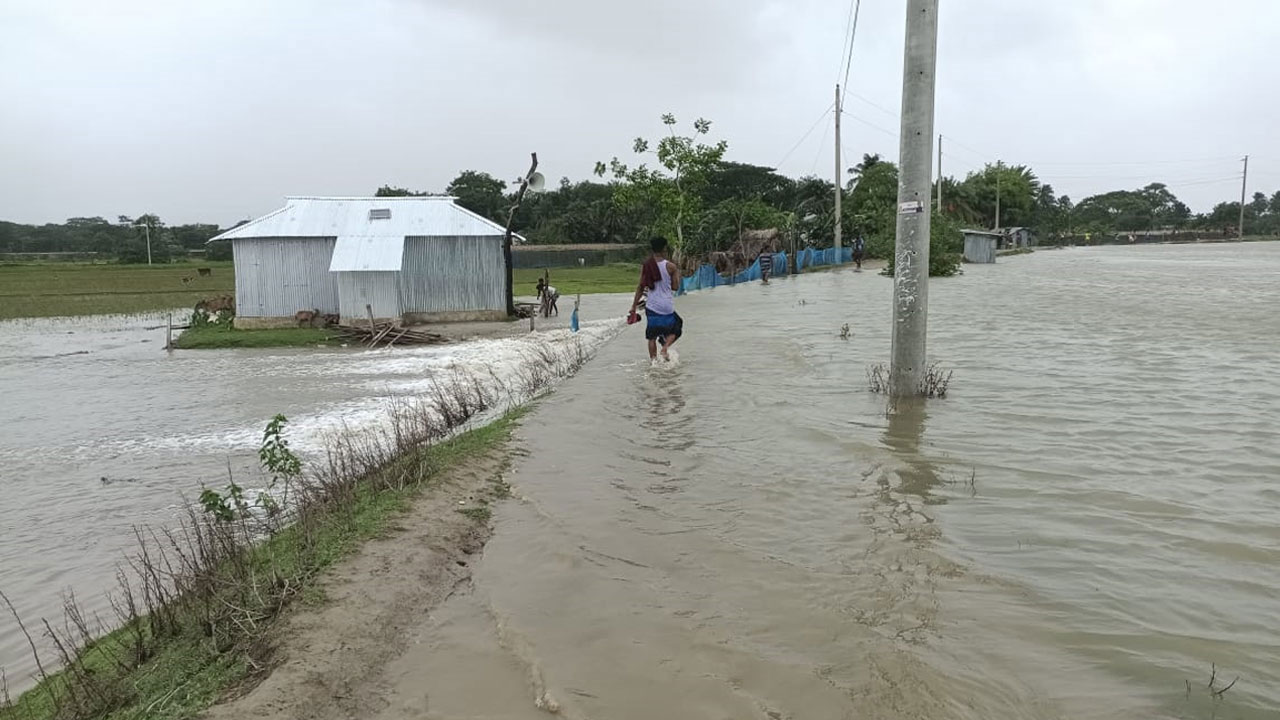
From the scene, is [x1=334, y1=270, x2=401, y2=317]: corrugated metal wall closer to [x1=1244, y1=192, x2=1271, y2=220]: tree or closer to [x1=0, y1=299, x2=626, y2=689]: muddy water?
[x1=0, y1=299, x2=626, y2=689]: muddy water

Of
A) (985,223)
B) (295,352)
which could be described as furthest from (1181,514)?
(985,223)

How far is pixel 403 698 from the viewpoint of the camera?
3102 millimetres

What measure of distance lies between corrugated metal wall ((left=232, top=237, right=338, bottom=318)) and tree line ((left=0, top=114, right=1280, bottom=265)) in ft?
42.7

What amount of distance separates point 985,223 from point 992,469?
83.4m

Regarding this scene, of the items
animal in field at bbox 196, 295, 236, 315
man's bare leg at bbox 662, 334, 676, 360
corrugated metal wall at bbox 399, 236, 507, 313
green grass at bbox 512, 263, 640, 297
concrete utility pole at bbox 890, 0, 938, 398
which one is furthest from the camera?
green grass at bbox 512, 263, 640, 297

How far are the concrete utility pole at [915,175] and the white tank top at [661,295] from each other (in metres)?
3.29

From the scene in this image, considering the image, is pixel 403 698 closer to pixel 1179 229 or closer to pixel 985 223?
pixel 985 223

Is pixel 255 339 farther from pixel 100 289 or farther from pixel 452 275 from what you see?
pixel 100 289

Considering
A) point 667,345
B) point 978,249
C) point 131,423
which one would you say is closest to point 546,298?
point 131,423

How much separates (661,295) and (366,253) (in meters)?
19.3

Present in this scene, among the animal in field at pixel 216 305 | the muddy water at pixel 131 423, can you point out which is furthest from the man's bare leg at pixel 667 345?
the animal in field at pixel 216 305

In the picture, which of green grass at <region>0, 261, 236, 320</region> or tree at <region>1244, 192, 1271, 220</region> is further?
tree at <region>1244, 192, 1271, 220</region>

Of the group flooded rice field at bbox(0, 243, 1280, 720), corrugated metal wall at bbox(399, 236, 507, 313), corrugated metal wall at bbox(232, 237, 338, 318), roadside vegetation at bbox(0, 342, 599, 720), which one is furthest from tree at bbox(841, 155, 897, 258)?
roadside vegetation at bbox(0, 342, 599, 720)

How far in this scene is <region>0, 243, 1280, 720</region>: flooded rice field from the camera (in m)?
3.17
